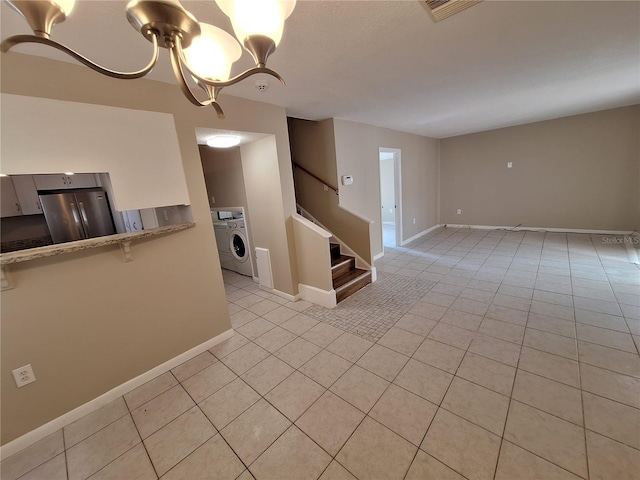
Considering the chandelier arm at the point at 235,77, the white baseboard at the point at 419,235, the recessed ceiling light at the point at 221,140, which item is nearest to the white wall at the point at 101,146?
the recessed ceiling light at the point at 221,140

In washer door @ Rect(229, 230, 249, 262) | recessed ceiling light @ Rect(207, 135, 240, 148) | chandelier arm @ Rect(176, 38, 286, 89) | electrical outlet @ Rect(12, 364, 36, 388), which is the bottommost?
electrical outlet @ Rect(12, 364, 36, 388)

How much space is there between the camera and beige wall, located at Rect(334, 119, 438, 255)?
12.8 feet

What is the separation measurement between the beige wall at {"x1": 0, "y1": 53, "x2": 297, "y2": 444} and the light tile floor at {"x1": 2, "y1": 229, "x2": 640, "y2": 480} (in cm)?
24

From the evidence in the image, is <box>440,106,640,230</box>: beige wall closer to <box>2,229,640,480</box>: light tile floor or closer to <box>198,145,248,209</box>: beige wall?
<box>2,229,640,480</box>: light tile floor

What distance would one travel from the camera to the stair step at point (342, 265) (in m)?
3.53

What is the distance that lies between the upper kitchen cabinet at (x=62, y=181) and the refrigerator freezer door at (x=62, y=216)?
0.52 feet

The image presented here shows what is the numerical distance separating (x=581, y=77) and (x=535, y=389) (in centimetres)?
323

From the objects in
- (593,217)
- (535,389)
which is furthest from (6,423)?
(593,217)

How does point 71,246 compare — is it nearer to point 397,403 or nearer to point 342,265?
point 397,403

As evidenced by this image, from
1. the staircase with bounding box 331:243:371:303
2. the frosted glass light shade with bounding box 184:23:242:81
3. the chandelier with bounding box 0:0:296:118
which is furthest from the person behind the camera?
the staircase with bounding box 331:243:371:303

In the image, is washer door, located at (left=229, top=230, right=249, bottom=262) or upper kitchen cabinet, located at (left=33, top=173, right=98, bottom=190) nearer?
upper kitchen cabinet, located at (left=33, top=173, right=98, bottom=190)

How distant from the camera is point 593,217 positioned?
4.99m

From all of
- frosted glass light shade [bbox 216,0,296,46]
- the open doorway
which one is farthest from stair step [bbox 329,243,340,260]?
frosted glass light shade [bbox 216,0,296,46]

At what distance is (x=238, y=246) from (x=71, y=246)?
2.58 metres
